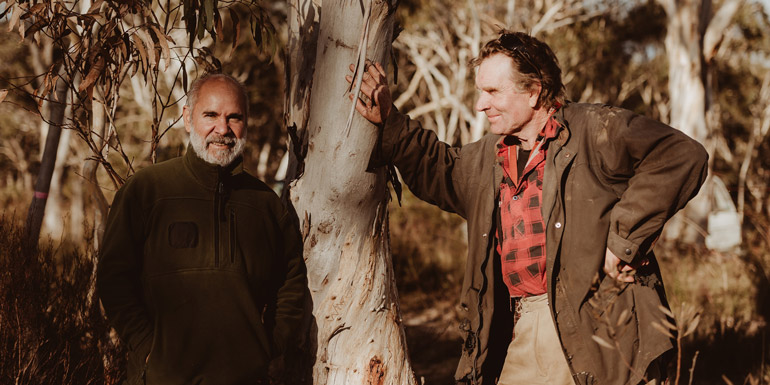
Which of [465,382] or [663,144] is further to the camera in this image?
[465,382]

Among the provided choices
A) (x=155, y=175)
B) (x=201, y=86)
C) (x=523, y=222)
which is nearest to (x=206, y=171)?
(x=155, y=175)

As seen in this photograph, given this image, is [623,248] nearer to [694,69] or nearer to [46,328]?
[46,328]

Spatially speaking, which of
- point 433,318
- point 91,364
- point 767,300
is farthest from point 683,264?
point 91,364

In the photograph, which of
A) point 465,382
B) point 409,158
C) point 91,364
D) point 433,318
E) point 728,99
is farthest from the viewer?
point 728,99

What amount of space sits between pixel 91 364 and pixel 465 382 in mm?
1819

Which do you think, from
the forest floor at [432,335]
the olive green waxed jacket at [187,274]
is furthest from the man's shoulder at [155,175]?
the forest floor at [432,335]

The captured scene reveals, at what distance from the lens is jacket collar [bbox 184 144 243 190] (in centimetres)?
240

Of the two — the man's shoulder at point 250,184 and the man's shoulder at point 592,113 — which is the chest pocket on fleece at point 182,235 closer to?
the man's shoulder at point 250,184

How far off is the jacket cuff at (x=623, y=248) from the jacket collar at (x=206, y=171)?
134cm

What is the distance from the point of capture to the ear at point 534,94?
2510 mm

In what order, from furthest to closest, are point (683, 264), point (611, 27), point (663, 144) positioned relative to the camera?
point (611, 27), point (683, 264), point (663, 144)

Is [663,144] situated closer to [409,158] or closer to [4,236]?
[409,158]

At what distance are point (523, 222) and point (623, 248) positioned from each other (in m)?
0.37

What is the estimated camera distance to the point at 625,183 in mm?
2428
